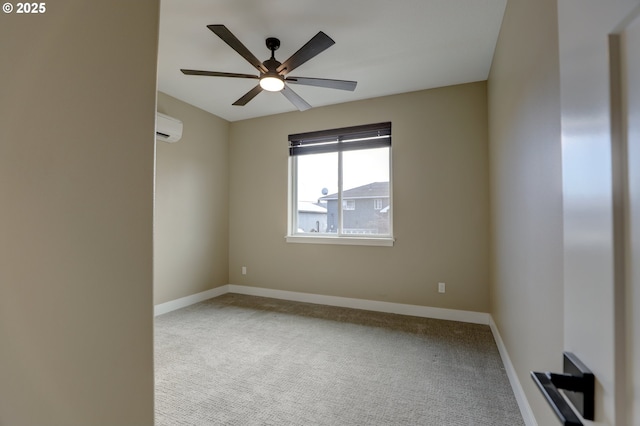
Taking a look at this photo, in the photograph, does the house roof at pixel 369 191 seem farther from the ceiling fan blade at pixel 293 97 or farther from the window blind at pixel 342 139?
the ceiling fan blade at pixel 293 97

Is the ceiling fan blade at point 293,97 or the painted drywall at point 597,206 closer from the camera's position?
the painted drywall at point 597,206

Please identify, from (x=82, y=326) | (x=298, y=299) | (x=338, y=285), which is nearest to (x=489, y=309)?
(x=338, y=285)

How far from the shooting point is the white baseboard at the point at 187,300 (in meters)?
3.53

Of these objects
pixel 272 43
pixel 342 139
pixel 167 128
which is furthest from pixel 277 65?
pixel 167 128

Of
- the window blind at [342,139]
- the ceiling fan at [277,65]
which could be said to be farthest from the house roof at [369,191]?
the ceiling fan at [277,65]

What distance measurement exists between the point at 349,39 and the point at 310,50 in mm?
636

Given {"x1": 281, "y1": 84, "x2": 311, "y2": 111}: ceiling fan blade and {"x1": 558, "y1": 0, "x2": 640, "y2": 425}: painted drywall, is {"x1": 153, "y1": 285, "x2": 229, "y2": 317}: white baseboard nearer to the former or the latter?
{"x1": 281, "y1": 84, "x2": 311, "y2": 111}: ceiling fan blade

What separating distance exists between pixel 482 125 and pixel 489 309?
6.77 feet

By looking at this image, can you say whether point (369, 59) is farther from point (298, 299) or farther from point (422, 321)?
point (298, 299)

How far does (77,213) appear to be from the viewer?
644 mm

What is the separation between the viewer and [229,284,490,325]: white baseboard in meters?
3.22

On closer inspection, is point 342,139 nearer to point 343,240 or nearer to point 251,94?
point 343,240

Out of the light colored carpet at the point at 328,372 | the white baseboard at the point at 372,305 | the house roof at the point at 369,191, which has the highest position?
the house roof at the point at 369,191

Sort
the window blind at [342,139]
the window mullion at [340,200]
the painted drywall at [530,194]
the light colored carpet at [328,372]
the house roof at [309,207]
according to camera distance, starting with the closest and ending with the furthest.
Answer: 1. the painted drywall at [530,194]
2. the light colored carpet at [328,372]
3. the window blind at [342,139]
4. the window mullion at [340,200]
5. the house roof at [309,207]
